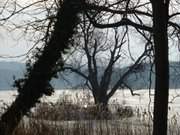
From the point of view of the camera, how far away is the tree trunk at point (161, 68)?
6723 millimetres

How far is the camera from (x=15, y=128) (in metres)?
10.4

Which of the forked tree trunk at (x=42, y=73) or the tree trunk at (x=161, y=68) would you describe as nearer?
the tree trunk at (x=161, y=68)

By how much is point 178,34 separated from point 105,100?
2162 cm

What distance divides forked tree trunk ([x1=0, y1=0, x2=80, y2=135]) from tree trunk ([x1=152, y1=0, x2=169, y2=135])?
11.2ft

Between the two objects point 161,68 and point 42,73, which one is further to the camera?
point 42,73

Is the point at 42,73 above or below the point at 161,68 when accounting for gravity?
above

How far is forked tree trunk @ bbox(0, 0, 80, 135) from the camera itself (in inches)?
406

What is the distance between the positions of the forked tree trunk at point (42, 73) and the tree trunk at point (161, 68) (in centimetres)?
342

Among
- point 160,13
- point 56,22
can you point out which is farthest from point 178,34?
point 56,22

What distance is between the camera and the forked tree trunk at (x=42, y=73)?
10.3 meters

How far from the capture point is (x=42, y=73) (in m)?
10.9

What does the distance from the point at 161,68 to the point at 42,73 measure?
462 centimetres

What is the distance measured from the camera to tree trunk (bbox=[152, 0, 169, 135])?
672 centimetres

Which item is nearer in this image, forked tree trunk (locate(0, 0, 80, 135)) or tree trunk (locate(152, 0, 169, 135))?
tree trunk (locate(152, 0, 169, 135))
